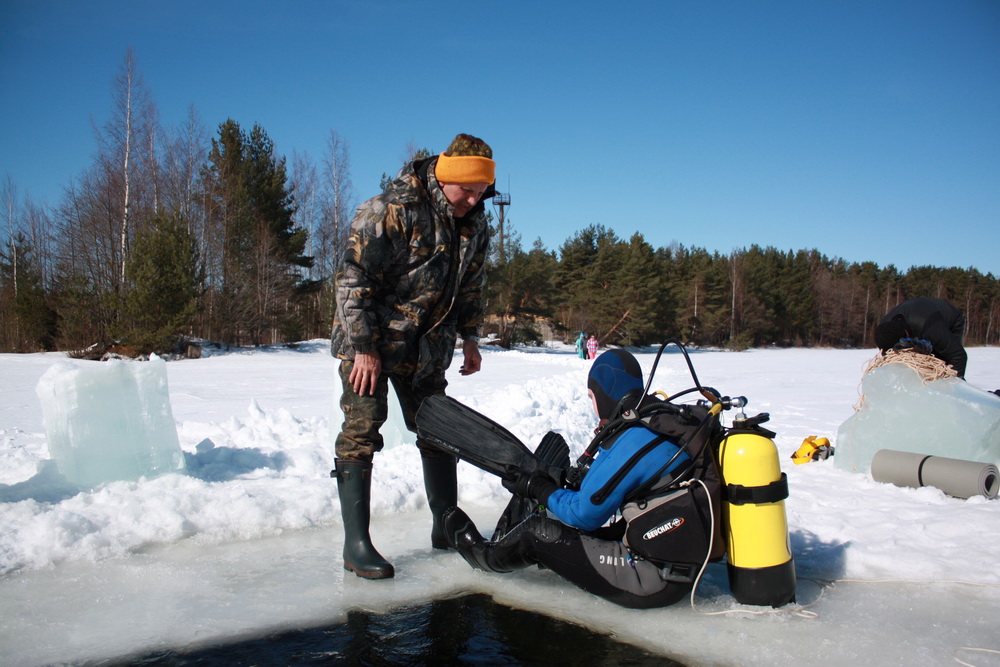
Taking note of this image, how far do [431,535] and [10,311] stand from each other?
26.3m

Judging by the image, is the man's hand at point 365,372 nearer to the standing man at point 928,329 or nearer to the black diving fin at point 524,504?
the black diving fin at point 524,504

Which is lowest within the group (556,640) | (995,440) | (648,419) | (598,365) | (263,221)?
(556,640)

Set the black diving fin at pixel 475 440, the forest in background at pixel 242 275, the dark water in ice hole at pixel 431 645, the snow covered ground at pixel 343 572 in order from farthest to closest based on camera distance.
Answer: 1. the forest in background at pixel 242 275
2. the black diving fin at pixel 475 440
3. the snow covered ground at pixel 343 572
4. the dark water in ice hole at pixel 431 645

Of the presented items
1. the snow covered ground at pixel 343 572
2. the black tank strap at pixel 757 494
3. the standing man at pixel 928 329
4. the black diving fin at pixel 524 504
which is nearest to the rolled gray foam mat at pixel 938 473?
the snow covered ground at pixel 343 572

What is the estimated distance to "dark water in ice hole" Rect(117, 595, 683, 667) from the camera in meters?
1.93

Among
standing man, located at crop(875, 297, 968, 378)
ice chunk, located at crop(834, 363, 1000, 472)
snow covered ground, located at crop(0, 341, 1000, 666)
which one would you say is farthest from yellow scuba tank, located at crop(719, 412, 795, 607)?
standing man, located at crop(875, 297, 968, 378)

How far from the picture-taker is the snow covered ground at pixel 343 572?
208 cm

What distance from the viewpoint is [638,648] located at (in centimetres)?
204

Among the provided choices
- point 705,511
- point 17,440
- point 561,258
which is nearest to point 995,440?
point 705,511

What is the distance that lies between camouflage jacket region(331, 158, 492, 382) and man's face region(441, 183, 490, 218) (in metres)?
0.03

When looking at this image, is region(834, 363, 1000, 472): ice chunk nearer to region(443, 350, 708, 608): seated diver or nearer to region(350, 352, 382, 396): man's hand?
region(443, 350, 708, 608): seated diver

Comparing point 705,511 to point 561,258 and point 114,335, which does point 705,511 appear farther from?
point 561,258

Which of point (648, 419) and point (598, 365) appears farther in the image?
point (598, 365)

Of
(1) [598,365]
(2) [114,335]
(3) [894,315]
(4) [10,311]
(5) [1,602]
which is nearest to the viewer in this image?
(5) [1,602]
